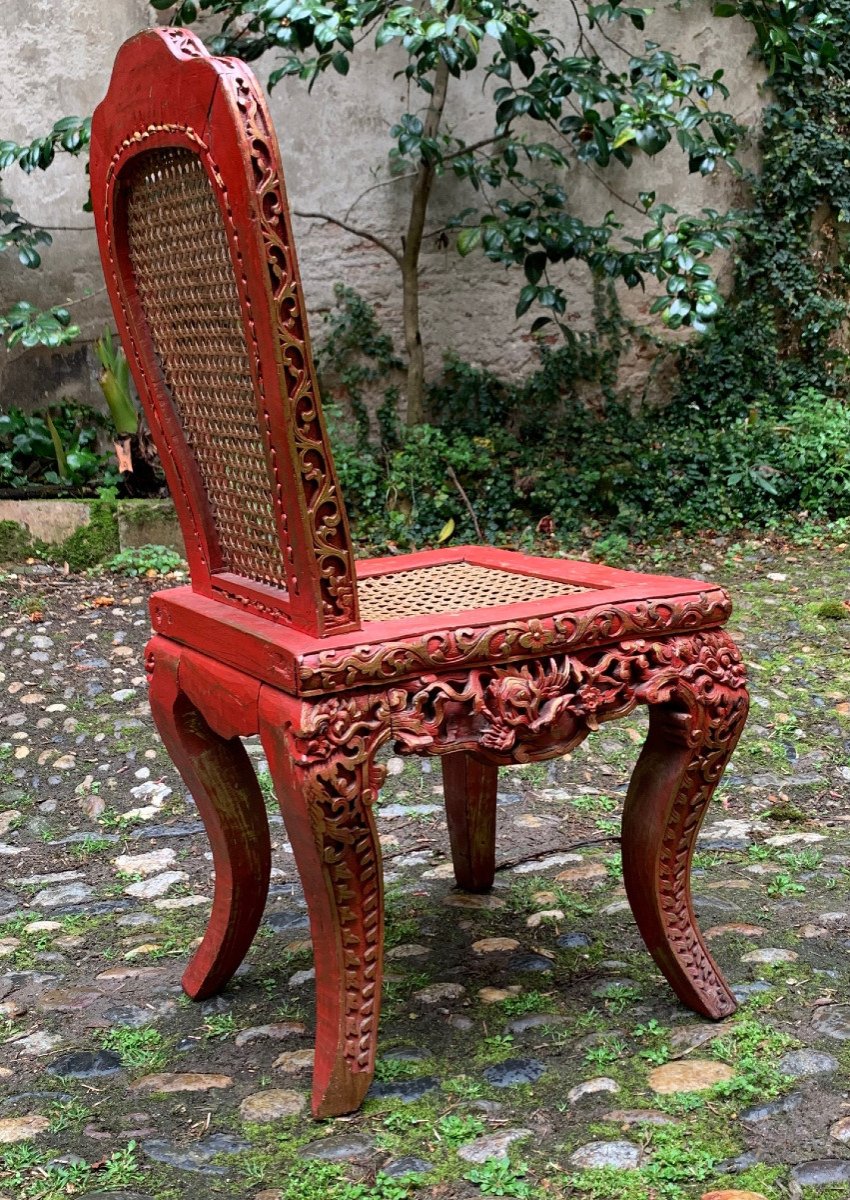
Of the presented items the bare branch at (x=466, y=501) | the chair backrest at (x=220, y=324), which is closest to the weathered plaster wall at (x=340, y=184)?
the bare branch at (x=466, y=501)

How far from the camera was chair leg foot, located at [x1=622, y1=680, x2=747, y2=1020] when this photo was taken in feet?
6.94

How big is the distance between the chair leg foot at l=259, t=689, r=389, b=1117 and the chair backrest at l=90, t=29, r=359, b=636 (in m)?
0.15

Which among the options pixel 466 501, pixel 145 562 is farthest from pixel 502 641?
pixel 466 501

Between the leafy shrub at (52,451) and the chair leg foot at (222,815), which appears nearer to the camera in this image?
the chair leg foot at (222,815)

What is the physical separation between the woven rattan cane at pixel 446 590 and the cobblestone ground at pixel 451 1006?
75 centimetres

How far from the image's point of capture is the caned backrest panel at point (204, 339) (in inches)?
74.3

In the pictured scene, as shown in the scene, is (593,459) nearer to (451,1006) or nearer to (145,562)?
(145,562)

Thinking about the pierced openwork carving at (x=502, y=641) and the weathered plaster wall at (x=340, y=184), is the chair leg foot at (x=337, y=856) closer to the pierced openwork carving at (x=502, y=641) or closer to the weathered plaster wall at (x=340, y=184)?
the pierced openwork carving at (x=502, y=641)

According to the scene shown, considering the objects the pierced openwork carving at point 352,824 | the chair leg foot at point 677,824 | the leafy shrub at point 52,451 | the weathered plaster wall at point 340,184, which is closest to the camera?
the pierced openwork carving at point 352,824

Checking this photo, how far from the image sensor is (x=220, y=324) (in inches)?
75.9

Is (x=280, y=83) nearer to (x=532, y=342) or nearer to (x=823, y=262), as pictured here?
(x=532, y=342)

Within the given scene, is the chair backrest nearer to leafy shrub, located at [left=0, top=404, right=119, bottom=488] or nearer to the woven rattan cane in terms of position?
the woven rattan cane

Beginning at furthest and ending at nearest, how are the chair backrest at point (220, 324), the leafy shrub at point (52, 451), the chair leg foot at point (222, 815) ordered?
the leafy shrub at point (52, 451) < the chair leg foot at point (222, 815) < the chair backrest at point (220, 324)

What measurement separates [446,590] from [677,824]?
613 mm
